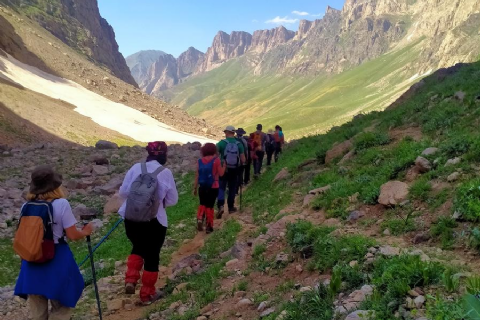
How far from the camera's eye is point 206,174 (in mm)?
9781

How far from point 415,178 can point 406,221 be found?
1781mm

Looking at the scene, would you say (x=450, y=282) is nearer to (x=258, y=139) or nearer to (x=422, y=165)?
(x=422, y=165)

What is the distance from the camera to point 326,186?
966 centimetres

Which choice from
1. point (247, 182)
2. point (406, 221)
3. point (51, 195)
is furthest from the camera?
point (247, 182)

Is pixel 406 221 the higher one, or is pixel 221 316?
pixel 406 221

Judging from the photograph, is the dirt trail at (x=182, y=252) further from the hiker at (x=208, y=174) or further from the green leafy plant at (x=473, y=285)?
the green leafy plant at (x=473, y=285)

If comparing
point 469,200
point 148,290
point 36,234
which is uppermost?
point 36,234

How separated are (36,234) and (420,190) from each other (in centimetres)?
595

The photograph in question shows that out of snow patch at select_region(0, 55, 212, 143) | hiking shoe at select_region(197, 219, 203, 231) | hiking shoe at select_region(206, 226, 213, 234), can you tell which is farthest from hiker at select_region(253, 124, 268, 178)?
snow patch at select_region(0, 55, 212, 143)

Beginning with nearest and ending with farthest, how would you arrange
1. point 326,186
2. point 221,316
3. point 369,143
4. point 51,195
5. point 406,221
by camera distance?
point 51,195
point 221,316
point 406,221
point 326,186
point 369,143

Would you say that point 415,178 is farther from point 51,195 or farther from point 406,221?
point 51,195

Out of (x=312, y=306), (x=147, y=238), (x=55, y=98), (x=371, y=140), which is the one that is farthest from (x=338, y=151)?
(x=55, y=98)

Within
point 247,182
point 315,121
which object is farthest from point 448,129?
point 315,121

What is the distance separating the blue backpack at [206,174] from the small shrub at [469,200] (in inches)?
204
